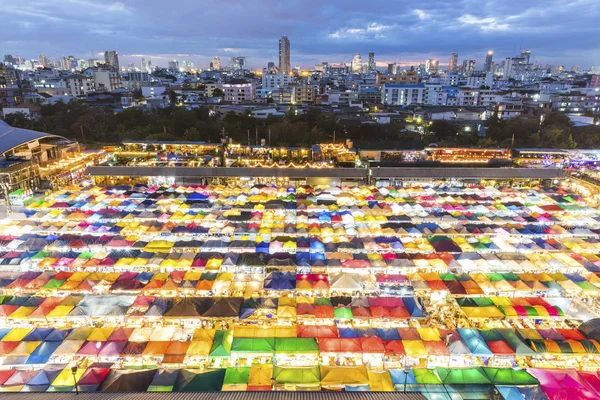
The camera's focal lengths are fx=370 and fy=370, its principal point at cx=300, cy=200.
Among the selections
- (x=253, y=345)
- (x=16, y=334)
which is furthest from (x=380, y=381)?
(x=16, y=334)

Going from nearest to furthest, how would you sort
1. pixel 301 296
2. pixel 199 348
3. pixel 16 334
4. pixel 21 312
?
1. pixel 199 348
2. pixel 16 334
3. pixel 21 312
4. pixel 301 296

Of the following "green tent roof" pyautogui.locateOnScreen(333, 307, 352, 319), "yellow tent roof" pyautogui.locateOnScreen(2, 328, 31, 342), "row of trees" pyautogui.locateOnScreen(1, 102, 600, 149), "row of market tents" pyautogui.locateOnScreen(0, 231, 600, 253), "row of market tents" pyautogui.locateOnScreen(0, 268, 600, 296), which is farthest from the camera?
"row of trees" pyautogui.locateOnScreen(1, 102, 600, 149)

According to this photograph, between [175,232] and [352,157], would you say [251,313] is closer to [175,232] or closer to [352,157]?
[175,232]

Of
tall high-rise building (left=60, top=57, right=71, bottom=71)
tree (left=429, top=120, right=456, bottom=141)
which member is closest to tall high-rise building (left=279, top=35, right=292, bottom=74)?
tall high-rise building (left=60, top=57, right=71, bottom=71)

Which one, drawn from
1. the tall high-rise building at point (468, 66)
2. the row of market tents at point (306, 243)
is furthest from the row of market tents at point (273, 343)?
the tall high-rise building at point (468, 66)

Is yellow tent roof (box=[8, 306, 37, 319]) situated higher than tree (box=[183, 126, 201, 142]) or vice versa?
tree (box=[183, 126, 201, 142])

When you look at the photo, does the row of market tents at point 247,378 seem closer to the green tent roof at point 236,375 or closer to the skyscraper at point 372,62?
the green tent roof at point 236,375

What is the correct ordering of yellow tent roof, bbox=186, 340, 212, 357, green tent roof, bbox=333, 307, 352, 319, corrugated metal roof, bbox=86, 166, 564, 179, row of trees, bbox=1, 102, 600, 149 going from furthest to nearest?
row of trees, bbox=1, 102, 600, 149, corrugated metal roof, bbox=86, 166, 564, 179, green tent roof, bbox=333, 307, 352, 319, yellow tent roof, bbox=186, 340, 212, 357

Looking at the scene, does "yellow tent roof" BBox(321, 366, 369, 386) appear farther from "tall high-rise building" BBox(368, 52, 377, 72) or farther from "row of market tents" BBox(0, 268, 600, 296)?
"tall high-rise building" BBox(368, 52, 377, 72)

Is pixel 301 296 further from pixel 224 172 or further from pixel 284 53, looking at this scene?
pixel 284 53
